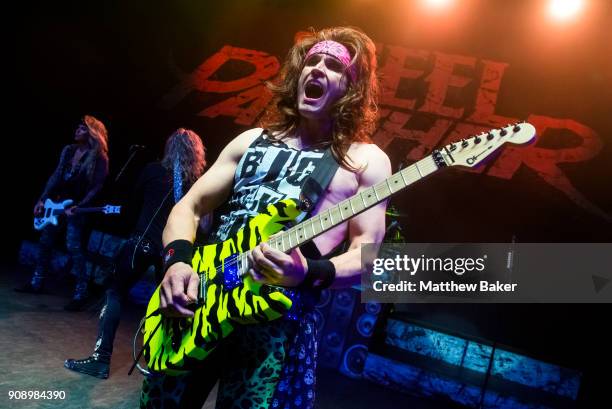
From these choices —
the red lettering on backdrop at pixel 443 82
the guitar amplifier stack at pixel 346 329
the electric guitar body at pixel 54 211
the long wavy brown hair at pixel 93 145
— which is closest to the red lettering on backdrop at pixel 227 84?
the long wavy brown hair at pixel 93 145

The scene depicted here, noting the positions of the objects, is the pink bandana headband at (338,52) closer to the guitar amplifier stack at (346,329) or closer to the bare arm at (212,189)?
the bare arm at (212,189)

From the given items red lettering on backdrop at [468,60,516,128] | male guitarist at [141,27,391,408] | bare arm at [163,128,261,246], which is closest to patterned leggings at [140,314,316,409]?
male guitarist at [141,27,391,408]

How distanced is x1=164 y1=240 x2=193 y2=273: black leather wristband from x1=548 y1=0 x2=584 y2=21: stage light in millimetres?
6384

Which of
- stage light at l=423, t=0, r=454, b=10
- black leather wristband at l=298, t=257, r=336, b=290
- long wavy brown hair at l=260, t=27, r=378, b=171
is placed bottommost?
black leather wristband at l=298, t=257, r=336, b=290

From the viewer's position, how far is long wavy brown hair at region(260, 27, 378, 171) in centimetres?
173

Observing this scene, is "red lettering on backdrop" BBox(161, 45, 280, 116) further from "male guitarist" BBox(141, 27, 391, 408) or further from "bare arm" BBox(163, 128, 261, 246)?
"bare arm" BBox(163, 128, 261, 246)

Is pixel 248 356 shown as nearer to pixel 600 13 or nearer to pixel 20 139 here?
pixel 600 13

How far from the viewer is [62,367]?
3.33 metres

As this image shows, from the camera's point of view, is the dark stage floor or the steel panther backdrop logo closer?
the dark stage floor

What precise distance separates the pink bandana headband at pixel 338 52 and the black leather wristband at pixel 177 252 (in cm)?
97

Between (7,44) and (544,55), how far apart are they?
8.81 m

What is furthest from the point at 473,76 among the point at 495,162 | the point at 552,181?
the point at 552,181

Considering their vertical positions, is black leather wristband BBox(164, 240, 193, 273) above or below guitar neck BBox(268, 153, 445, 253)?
below

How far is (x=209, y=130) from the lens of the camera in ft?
23.4
